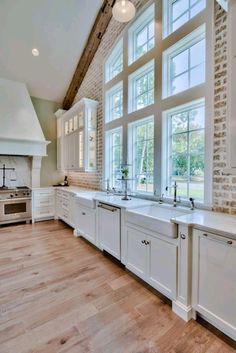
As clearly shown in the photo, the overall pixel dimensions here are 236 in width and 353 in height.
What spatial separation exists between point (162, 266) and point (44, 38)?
4.96 meters

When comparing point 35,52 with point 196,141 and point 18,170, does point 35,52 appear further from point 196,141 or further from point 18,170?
point 196,141

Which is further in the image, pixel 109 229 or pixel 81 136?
pixel 81 136

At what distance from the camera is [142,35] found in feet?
11.2

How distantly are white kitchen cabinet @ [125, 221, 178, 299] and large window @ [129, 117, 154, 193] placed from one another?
42.5 inches

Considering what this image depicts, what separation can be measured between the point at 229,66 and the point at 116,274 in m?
2.55

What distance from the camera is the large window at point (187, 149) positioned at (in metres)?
2.48

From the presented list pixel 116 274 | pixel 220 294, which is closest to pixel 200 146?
pixel 220 294

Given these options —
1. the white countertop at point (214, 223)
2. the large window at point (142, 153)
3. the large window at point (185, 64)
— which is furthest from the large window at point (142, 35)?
the white countertop at point (214, 223)

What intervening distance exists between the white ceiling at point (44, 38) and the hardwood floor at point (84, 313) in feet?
14.1

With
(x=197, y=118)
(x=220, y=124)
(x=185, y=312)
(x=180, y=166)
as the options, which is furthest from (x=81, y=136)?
(x=185, y=312)

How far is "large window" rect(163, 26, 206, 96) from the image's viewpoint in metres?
2.47

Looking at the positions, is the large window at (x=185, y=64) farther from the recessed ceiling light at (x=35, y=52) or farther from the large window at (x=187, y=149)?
the recessed ceiling light at (x=35, y=52)

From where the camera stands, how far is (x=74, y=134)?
4816 mm

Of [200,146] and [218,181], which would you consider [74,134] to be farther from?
[218,181]
